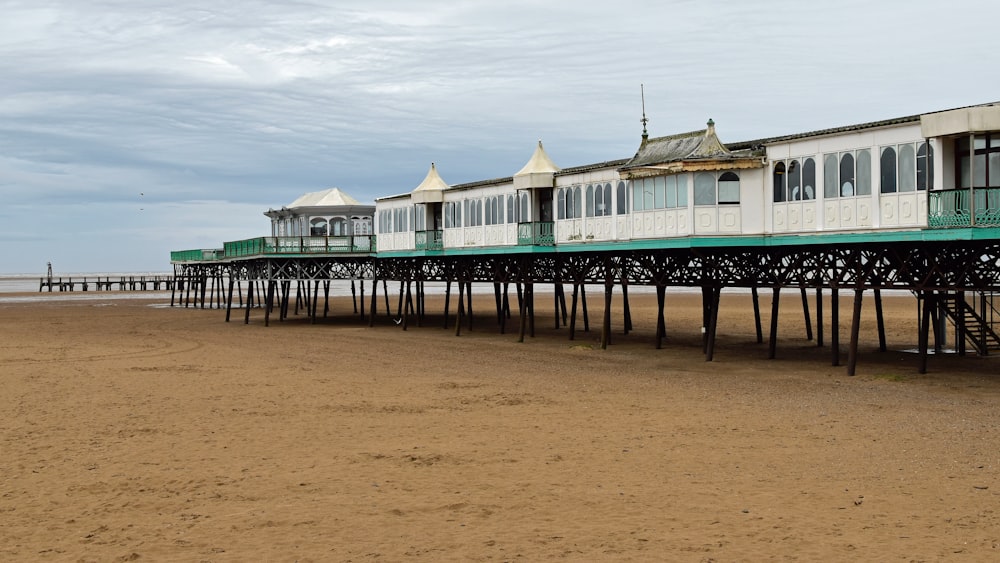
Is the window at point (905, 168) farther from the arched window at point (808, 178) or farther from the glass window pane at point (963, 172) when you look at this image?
the arched window at point (808, 178)

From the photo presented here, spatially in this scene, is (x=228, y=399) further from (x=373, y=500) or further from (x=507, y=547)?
(x=507, y=547)

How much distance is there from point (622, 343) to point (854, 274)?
1112 centimetres

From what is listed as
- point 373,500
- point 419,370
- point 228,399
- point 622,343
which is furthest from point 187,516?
point 622,343

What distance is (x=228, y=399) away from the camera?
20094 millimetres

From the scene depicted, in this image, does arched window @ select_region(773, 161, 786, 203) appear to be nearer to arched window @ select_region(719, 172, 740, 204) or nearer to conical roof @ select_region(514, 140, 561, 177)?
arched window @ select_region(719, 172, 740, 204)

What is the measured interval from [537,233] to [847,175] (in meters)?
11.8

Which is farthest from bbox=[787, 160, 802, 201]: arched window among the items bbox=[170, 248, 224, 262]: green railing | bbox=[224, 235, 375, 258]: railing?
bbox=[170, 248, 224, 262]: green railing

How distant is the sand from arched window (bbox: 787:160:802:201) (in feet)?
13.8

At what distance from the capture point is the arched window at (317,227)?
4756cm

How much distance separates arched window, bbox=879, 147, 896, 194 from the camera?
21.2 m

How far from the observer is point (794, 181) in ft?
77.4

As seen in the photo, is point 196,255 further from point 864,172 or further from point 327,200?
point 864,172

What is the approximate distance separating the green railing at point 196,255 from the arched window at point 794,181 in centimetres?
3968

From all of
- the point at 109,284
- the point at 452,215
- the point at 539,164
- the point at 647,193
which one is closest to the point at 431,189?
the point at 452,215
